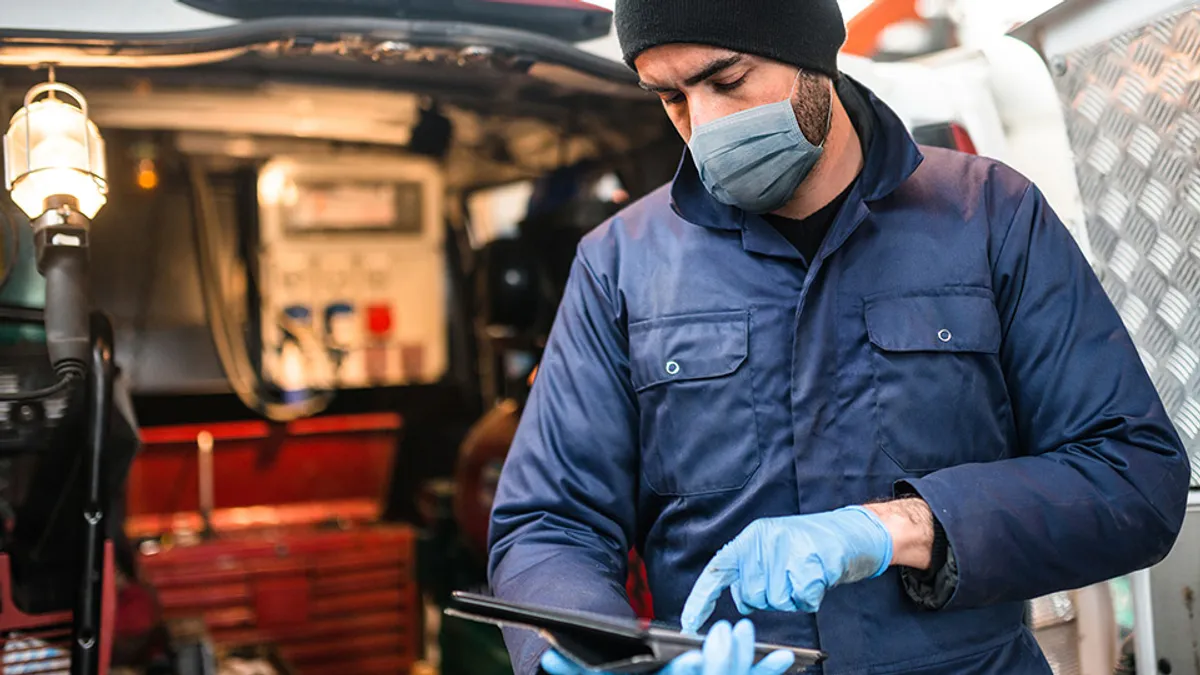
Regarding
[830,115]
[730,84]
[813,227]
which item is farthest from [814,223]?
[730,84]

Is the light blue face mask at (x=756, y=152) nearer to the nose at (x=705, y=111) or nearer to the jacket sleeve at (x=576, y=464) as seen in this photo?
the nose at (x=705, y=111)

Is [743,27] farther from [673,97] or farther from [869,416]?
[869,416]

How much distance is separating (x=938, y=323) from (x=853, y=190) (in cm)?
24

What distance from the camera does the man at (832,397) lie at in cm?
141

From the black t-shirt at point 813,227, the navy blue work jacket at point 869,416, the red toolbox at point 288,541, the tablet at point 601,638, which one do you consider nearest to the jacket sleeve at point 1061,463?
the navy blue work jacket at point 869,416

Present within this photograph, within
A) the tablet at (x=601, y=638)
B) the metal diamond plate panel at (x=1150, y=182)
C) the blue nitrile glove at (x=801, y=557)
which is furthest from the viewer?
the metal diamond plate panel at (x=1150, y=182)

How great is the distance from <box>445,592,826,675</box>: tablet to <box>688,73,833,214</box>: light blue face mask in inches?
26.3

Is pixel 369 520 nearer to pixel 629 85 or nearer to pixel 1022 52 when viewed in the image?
pixel 629 85

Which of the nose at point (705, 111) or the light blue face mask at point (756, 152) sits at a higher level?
the nose at point (705, 111)

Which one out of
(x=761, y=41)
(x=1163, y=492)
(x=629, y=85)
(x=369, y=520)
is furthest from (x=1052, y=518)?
(x=369, y=520)

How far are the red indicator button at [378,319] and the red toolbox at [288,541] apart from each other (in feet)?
1.60

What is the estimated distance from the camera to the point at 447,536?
4836 mm

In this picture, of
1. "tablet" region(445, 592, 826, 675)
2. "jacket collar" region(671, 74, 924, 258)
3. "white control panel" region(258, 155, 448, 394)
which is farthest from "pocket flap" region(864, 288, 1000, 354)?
"white control panel" region(258, 155, 448, 394)

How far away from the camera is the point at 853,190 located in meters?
1.59
